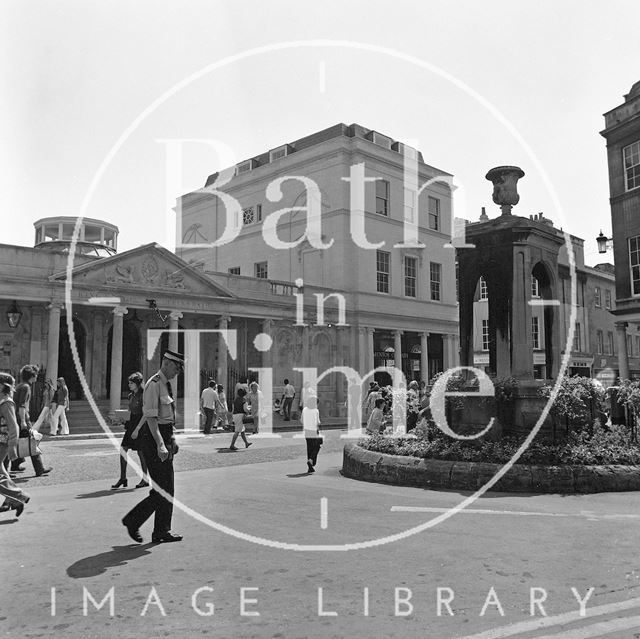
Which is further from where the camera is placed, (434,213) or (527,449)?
(434,213)

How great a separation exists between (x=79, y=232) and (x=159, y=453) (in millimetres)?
25399

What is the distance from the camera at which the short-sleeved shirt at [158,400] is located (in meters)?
6.30

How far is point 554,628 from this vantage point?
12.7 feet

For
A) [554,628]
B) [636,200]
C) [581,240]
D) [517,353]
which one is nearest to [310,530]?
[554,628]

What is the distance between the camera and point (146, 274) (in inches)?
949

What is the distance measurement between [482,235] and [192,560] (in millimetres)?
7954

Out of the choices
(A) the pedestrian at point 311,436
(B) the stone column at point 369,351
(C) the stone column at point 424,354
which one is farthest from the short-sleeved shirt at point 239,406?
(C) the stone column at point 424,354

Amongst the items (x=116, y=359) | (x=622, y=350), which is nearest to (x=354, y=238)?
(x=622, y=350)

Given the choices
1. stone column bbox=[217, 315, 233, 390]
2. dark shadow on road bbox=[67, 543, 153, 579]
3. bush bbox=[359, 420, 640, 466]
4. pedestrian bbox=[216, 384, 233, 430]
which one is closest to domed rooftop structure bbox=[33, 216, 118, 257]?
stone column bbox=[217, 315, 233, 390]

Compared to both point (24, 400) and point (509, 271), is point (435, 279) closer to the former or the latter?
point (509, 271)

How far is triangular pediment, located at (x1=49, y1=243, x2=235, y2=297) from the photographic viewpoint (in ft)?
73.5

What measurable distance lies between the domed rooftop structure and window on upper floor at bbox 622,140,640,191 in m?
22.6

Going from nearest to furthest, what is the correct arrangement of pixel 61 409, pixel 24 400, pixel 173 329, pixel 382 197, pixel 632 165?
pixel 24 400, pixel 61 409, pixel 173 329, pixel 632 165, pixel 382 197

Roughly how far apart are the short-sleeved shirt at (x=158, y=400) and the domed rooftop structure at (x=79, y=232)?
23.6 meters
